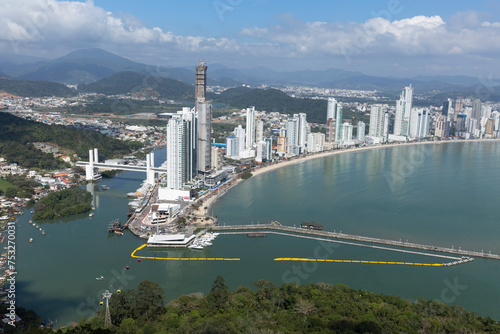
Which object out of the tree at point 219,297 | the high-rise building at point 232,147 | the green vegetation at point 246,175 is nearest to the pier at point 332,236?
the tree at point 219,297

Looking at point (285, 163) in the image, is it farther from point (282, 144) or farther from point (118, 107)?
point (118, 107)

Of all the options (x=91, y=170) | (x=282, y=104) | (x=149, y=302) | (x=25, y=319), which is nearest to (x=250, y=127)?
(x=91, y=170)

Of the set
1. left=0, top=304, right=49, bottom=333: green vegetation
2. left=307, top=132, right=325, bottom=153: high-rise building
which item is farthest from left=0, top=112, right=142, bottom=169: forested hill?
left=0, top=304, right=49, bottom=333: green vegetation

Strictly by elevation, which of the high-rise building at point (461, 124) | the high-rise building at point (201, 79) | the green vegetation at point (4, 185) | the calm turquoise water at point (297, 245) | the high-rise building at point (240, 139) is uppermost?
the high-rise building at point (201, 79)

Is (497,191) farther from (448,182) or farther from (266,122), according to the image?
(266,122)

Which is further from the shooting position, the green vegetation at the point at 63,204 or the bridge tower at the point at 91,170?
the bridge tower at the point at 91,170

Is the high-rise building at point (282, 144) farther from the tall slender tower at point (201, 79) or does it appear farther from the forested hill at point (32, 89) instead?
the forested hill at point (32, 89)

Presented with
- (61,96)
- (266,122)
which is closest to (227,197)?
(266,122)
